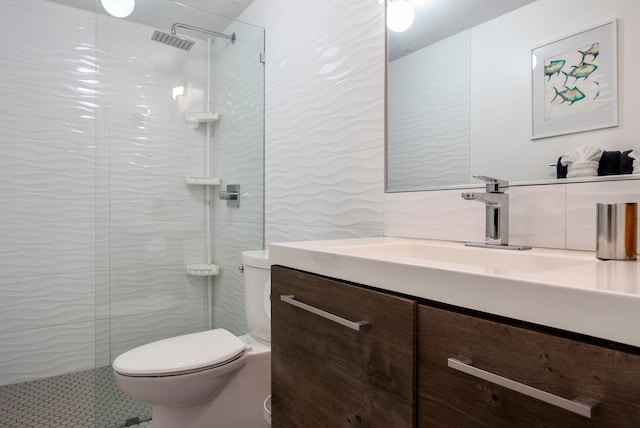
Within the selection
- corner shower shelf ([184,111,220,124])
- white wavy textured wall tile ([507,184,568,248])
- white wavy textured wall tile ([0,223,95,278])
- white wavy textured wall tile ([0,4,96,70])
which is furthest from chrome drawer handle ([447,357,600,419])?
white wavy textured wall tile ([0,4,96,70])

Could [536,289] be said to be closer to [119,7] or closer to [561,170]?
[561,170]

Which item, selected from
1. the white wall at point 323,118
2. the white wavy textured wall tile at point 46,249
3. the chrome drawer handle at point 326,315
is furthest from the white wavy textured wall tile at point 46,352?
the chrome drawer handle at point 326,315

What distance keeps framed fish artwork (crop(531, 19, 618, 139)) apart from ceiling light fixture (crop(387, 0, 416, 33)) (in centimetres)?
52

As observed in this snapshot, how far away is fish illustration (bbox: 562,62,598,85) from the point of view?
0.90 m

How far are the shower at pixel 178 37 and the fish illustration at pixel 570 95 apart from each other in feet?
6.30

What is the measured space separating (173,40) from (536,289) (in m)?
2.34

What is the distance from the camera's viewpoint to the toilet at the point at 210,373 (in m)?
1.33

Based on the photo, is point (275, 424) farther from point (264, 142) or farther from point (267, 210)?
point (264, 142)

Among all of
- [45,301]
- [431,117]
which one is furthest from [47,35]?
[431,117]

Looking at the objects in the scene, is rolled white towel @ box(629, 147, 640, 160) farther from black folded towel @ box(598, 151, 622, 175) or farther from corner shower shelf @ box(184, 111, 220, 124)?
corner shower shelf @ box(184, 111, 220, 124)

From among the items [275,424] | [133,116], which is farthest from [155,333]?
[275,424]

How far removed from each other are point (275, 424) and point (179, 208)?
5.01ft

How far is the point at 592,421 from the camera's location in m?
0.43

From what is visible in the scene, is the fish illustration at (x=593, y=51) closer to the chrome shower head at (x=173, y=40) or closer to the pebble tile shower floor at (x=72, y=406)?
→ the chrome shower head at (x=173, y=40)
